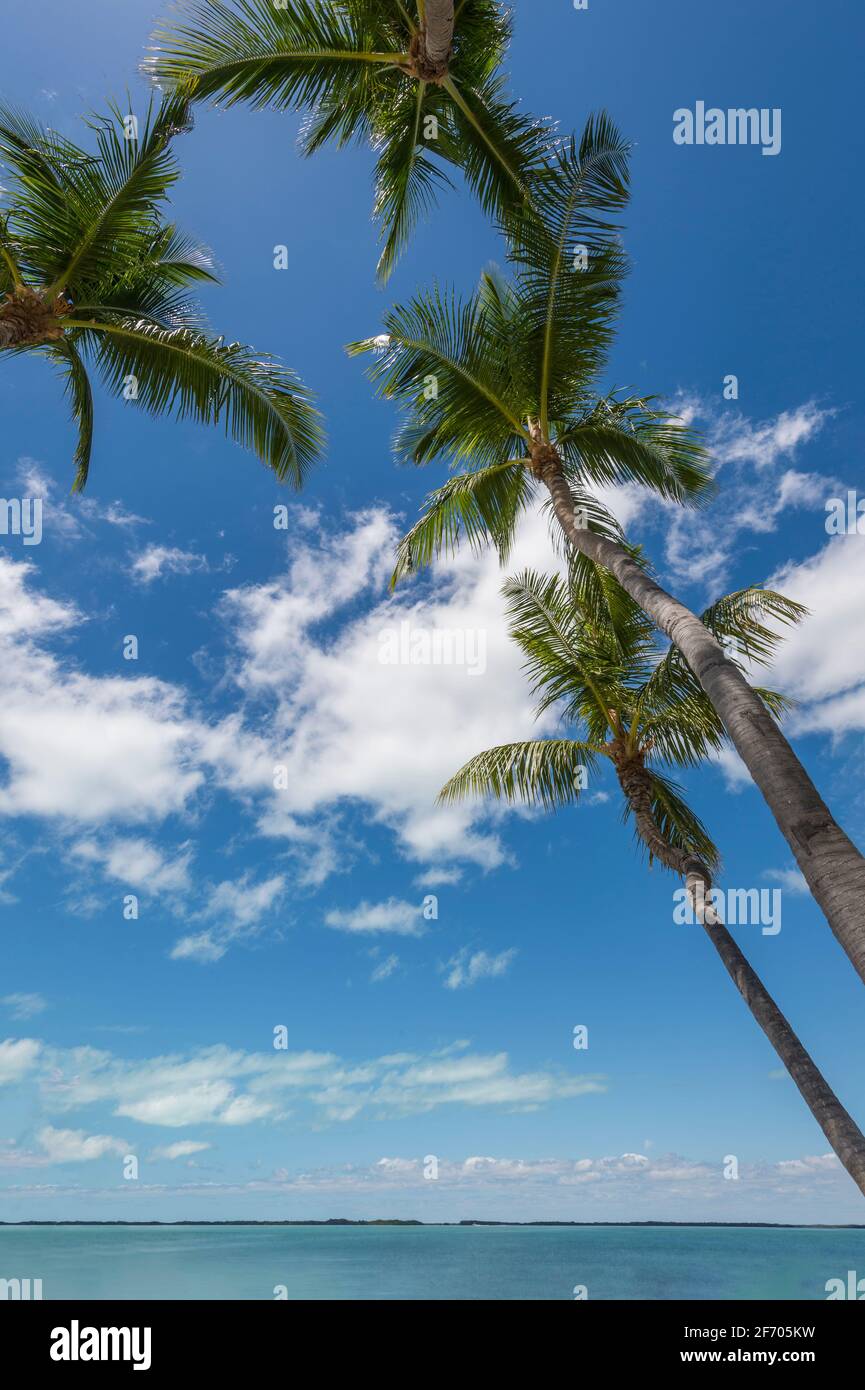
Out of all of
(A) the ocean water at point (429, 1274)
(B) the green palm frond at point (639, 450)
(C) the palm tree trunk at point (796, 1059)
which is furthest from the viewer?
(A) the ocean water at point (429, 1274)

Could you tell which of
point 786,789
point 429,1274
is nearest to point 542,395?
point 786,789

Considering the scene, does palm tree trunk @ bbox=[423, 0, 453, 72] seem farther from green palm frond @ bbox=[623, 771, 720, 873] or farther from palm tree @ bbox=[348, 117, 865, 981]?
green palm frond @ bbox=[623, 771, 720, 873]

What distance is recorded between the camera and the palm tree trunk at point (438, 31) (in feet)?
22.1

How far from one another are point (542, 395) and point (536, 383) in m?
0.27

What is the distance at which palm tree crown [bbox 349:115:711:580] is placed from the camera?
8.75m

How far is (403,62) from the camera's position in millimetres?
8000

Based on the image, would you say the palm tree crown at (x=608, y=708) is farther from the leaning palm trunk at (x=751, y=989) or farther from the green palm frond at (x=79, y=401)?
the green palm frond at (x=79, y=401)

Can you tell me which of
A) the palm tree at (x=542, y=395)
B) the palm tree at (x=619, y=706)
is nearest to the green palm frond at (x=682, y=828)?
the palm tree at (x=619, y=706)

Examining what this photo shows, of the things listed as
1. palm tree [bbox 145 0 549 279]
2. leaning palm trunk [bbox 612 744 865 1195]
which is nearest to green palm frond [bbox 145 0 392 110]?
palm tree [bbox 145 0 549 279]

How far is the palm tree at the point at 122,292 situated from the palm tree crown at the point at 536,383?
1.85 metres

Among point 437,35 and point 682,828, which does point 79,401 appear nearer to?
point 437,35
